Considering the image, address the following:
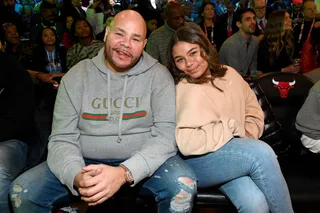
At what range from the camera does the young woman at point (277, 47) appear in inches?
143

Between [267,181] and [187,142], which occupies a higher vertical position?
[187,142]

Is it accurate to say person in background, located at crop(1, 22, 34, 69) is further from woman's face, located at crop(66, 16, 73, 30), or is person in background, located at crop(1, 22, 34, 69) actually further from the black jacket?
the black jacket

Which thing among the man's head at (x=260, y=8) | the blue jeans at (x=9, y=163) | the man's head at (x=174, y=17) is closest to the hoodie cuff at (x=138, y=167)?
the blue jeans at (x=9, y=163)

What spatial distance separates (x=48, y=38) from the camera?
13.7 ft

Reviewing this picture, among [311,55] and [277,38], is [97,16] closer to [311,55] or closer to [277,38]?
[277,38]

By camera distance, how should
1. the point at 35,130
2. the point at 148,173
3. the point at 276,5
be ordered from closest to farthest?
1. the point at 148,173
2. the point at 35,130
3. the point at 276,5

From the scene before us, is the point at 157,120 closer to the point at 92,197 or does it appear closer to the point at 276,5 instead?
the point at 92,197

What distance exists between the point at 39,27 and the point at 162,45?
2.51 meters

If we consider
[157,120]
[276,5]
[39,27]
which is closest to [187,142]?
[157,120]

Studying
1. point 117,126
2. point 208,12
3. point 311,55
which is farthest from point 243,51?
point 117,126

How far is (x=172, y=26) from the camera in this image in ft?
13.4

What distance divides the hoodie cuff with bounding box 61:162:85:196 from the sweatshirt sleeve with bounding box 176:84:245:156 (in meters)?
0.47

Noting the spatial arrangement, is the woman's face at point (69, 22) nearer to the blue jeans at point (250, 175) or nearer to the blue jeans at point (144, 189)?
the blue jeans at point (144, 189)

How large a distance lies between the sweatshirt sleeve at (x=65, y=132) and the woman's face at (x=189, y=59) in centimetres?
52
